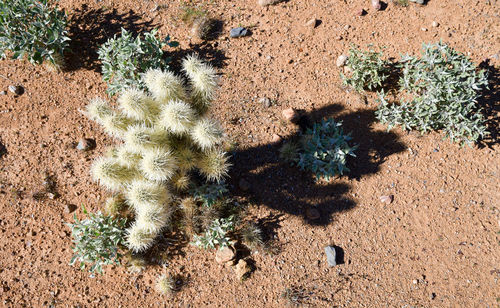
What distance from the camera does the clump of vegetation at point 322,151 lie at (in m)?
3.97

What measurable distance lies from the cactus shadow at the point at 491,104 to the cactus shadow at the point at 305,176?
1231 millimetres

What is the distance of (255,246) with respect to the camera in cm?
395

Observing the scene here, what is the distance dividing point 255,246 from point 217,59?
8.73 ft

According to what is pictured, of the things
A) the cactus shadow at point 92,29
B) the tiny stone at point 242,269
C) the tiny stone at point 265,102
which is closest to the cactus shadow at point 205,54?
the cactus shadow at point 92,29

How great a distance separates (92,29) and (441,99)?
4.90m

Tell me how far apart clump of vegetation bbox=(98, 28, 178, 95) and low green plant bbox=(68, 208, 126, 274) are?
1637mm

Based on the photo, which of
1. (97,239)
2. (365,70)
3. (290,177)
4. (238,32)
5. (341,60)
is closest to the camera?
(97,239)

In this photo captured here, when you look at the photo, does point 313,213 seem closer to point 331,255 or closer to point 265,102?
point 331,255

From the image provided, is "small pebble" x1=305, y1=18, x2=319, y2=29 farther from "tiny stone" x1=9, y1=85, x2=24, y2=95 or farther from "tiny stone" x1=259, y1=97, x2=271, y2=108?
"tiny stone" x1=9, y1=85, x2=24, y2=95

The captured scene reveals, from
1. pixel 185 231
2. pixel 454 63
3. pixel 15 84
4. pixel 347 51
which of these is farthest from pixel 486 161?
pixel 15 84

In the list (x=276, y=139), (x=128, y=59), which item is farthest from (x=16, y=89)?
(x=276, y=139)

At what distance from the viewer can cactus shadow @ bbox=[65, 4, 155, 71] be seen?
465cm

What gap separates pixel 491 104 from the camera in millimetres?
4523

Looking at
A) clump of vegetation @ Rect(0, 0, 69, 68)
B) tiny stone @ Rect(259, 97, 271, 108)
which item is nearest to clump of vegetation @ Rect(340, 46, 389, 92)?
tiny stone @ Rect(259, 97, 271, 108)
